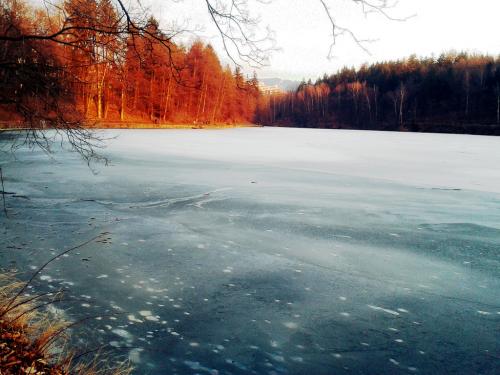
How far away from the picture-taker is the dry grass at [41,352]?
2076 millimetres

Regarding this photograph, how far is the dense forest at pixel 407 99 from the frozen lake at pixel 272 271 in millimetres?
53522

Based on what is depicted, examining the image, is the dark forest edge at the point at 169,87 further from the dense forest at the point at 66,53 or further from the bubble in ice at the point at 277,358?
the bubble in ice at the point at 277,358

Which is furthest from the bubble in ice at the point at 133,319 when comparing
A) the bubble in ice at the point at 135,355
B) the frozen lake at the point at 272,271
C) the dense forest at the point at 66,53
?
the dense forest at the point at 66,53

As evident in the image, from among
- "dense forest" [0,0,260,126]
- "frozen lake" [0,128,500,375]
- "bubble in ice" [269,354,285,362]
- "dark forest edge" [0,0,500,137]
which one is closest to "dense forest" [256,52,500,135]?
"dark forest edge" [0,0,500,137]

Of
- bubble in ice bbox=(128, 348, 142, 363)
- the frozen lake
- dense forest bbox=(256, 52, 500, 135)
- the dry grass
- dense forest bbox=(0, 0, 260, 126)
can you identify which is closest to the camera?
the dry grass

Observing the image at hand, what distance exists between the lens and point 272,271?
3898mm

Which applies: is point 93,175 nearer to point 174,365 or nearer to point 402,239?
point 402,239

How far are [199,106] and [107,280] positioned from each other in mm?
51375

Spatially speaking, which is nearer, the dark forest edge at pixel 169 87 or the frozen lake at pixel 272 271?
the frozen lake at pixel 272 271

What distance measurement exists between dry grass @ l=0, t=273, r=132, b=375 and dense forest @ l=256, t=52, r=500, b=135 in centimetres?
5809

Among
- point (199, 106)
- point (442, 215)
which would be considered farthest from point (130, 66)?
point (199, 106)

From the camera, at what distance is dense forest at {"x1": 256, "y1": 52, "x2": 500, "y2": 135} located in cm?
6341

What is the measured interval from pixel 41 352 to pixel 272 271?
2.14 m

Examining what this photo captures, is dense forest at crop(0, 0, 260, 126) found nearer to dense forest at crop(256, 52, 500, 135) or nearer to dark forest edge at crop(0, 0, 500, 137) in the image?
dark forest edge at crop(0, 0, 500, 137)
